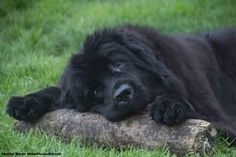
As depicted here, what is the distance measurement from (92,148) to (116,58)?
91 centimetres

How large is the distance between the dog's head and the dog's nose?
0.07m

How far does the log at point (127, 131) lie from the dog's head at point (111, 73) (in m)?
0.11

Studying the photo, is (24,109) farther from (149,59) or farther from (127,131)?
(149,59)

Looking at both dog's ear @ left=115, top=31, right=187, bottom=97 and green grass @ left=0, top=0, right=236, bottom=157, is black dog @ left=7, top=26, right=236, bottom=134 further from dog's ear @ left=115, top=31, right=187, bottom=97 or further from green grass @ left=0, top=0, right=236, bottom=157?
green grass @ left=0, top=0, right=236, bottom=157

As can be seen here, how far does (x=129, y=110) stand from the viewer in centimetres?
506

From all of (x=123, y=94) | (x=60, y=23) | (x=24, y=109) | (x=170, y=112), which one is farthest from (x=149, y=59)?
(x=60, y=23)

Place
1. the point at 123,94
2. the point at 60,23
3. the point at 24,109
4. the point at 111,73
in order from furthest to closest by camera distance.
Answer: the point at 60,23 → the point at 24,109 → the point at 111,73 → the point at 123,94

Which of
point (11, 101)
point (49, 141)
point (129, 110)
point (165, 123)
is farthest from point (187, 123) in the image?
point (11, 101)

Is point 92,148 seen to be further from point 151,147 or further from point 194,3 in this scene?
point 194,3

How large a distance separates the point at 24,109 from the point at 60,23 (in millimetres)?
5013

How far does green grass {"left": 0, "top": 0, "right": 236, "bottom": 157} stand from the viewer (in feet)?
26.3

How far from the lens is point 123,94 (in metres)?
5.04

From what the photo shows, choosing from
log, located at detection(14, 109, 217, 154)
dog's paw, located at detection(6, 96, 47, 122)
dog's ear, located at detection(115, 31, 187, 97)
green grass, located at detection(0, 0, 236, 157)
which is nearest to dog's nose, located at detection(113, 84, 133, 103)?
log, located at detection(14, 109, 217, 154)

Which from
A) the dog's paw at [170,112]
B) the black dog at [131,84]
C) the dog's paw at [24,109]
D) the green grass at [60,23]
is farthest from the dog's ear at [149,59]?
the green grass at [60,23]
